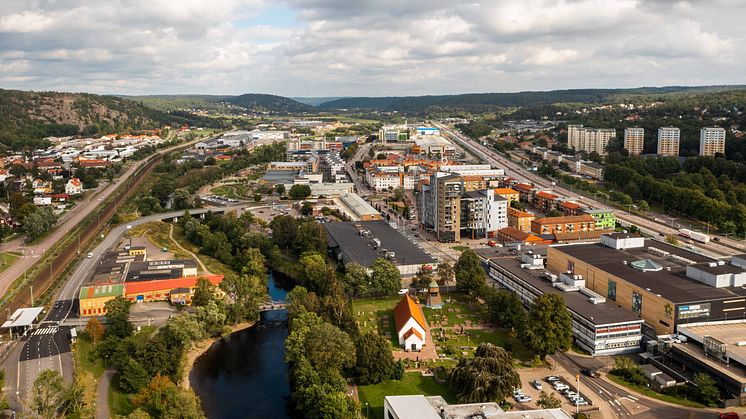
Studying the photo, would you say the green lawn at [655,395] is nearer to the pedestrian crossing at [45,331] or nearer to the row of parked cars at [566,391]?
the row of parked cars at [566,391]

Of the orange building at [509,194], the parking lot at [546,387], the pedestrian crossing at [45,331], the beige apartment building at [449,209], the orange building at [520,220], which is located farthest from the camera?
the orange building at [509,194]

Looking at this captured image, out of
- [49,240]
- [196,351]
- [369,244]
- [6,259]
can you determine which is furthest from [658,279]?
[49,240]

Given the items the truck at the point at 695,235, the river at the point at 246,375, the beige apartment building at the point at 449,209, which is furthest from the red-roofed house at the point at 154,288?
the truck at the point at 695,235

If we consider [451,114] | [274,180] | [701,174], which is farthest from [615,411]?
[451,114]

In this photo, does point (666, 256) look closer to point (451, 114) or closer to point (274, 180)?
point (274, 180)

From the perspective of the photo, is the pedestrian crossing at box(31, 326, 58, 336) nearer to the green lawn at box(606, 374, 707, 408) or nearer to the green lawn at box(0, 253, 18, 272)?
the green lawn at box(0, 253, 18, 272)

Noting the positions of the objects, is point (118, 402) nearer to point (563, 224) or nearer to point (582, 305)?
point (582, 305)
